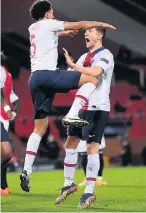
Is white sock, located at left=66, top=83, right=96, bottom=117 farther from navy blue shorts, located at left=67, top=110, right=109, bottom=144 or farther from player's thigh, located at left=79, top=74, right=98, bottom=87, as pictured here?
navy blue shorts, located at left=67, top=110, right=109, bottom=144

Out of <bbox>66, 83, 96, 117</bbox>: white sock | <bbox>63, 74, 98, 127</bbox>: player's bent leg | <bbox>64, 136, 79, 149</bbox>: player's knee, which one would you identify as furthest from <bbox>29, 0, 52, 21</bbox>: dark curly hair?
<bbox>64, 136, 79, 149</bbox>: player's knee

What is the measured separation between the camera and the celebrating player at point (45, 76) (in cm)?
680

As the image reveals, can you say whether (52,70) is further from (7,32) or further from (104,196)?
(7,32)

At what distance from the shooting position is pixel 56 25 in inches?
270

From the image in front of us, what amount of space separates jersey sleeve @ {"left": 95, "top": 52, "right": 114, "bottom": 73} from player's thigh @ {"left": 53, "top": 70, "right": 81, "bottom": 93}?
30 centimetres

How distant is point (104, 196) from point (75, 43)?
1624 centimetres

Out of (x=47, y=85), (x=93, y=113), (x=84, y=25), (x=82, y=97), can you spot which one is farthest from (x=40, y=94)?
(x=84, y=25)

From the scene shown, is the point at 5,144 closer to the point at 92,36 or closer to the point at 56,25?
the point at 92,36

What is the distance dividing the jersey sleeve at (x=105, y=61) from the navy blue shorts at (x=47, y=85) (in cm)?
29

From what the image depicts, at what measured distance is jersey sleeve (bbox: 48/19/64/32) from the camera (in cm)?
682

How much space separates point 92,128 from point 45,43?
3.73 ft

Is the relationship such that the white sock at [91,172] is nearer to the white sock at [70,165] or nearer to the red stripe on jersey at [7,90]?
the white sock at [70,165]

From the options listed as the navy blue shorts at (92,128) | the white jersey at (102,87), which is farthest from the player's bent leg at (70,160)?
the white jersey at (102,87)

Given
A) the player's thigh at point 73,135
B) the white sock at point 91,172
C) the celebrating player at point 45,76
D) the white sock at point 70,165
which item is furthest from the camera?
the white sock at point 70,165
